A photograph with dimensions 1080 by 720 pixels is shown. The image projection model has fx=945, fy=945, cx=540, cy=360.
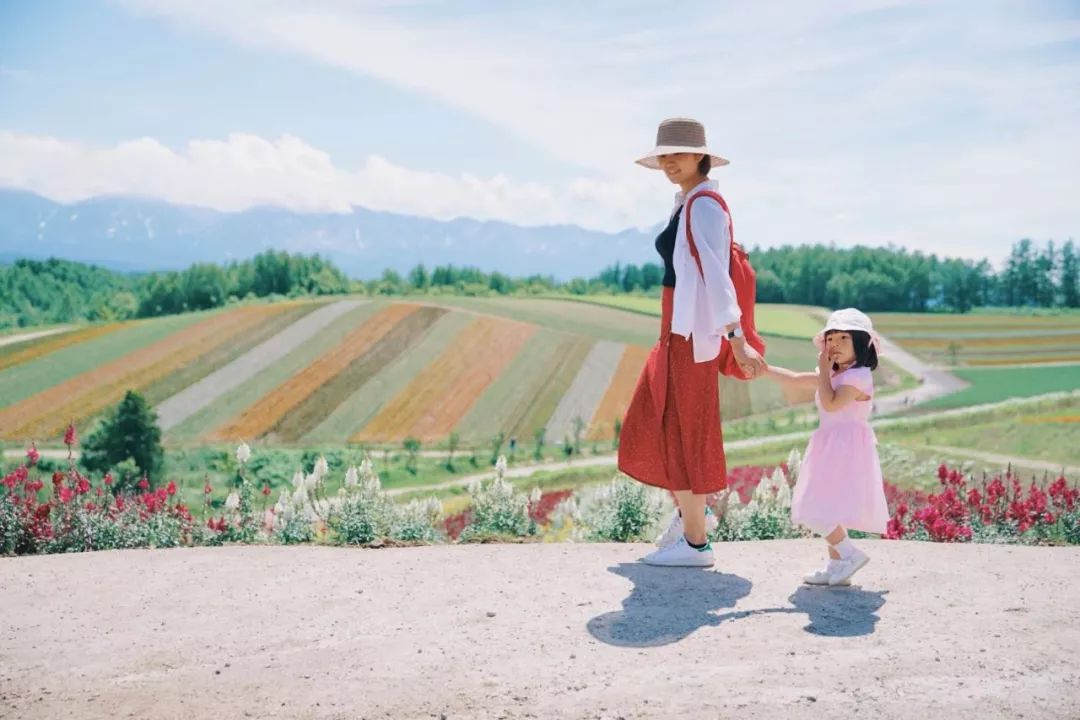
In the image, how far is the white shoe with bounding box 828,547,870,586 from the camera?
5715 millimetres

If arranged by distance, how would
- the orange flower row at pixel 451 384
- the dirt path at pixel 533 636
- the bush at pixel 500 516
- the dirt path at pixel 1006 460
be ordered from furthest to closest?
the orange flower row at pixel 451 384 < the dirt path at pixel 1006 460 < the bush at pixel 500 516 < the dirt path at pixel 533 636

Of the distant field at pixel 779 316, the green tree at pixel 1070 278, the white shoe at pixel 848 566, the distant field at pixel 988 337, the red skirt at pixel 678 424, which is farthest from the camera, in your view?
the distant field at pixel 779 316

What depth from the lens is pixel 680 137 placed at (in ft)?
19.5

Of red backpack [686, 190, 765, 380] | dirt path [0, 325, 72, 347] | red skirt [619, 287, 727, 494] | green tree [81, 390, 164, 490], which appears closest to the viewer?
red backpack [686, 190, 765, 380]

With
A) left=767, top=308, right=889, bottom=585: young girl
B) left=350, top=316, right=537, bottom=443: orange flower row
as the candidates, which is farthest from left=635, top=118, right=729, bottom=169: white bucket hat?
left=350, top=316, right=537, bottom=443: orange flower row

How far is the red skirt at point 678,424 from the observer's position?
6.03 metres

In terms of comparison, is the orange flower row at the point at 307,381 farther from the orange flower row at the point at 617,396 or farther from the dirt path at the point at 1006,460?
the dirt path at the point at 1006,460

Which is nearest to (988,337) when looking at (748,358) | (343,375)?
(343,375)

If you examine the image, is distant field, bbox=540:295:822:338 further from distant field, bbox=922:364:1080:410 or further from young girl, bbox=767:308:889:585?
young girl, bbox=767:308:889:585

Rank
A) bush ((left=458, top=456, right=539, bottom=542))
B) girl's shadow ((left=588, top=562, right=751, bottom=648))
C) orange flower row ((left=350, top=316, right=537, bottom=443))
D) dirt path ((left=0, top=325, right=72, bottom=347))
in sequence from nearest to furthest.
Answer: girl's shadow ((left=588, top=562, right=751, bottom=648)), bush ((left=458, top=456, right=539, bottom=542)), orange flower row ((left=350, top=316, right=537, bottom=443)), dirt path ((left=0, top=325, right=72, bottom=347))

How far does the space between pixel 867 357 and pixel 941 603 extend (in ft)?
4.86

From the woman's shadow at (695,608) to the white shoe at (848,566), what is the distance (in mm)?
82

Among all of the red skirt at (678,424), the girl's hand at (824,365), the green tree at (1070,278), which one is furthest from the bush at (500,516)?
the green tree at (1070,278)

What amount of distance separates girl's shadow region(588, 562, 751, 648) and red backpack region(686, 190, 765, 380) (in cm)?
131
